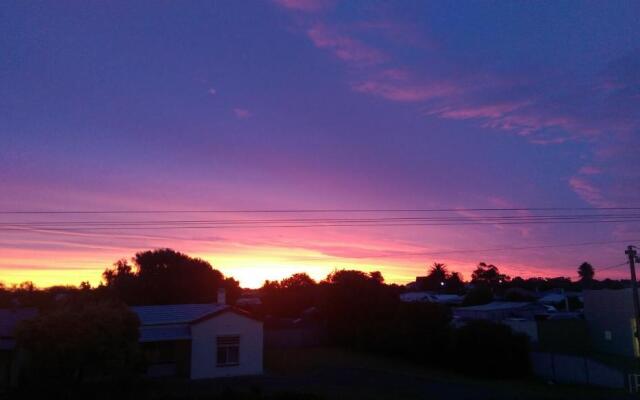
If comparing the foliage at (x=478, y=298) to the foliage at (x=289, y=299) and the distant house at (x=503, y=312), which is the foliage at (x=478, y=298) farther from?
the foliage at (x=289, y=299)

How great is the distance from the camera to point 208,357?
2938cm

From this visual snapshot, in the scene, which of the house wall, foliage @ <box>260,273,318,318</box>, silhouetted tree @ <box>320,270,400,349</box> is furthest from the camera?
foliage @ <box>260,273,318,318</box>

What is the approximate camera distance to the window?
97.8ft

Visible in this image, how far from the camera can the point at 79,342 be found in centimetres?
1916

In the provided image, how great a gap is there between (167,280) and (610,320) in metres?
48.9

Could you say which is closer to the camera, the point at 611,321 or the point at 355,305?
the point at 611,321

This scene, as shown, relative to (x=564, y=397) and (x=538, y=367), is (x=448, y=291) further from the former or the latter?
(x=564, y=397)

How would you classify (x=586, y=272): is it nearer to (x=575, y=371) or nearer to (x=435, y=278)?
(x=435, y=278)

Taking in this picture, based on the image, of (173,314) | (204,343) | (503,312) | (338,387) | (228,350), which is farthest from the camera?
(503,312)

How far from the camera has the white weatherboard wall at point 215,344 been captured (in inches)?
1147

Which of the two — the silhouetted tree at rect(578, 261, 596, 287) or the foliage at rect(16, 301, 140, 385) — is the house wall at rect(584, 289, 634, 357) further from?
the silhouetted tree at rect(578, 261, 596, 287)

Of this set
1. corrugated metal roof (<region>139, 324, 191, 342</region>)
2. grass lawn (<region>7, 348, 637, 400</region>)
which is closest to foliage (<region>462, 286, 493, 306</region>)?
grass lawn (<region>7, 348, 637, 400</region>)

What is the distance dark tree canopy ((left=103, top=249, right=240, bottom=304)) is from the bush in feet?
128

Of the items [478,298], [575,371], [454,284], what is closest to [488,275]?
[454,284]
